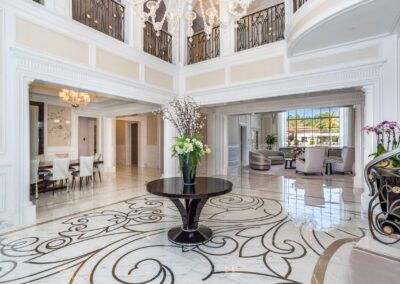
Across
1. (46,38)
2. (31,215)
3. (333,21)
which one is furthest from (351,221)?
(46,38)

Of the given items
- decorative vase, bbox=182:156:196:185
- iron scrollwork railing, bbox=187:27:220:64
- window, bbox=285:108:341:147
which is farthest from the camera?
window, bbox=285:108:341:147

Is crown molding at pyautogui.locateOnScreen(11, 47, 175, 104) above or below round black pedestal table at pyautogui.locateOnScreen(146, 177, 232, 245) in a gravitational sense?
above

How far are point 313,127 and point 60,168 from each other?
15582mm

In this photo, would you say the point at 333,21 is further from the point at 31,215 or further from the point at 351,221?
the point at 31,215

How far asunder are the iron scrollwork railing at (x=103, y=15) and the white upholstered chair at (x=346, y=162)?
8876 millimetres

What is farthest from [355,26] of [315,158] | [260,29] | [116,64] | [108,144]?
[108,144]

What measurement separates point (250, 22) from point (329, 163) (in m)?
6.53

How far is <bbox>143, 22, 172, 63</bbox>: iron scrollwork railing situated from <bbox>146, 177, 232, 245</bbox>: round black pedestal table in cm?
436

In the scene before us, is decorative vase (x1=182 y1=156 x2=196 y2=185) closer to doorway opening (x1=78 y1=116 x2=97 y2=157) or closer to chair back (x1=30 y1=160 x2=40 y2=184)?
chair back (x1=30 y1=160 x2=40 y2=184)

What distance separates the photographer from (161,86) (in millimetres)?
6211

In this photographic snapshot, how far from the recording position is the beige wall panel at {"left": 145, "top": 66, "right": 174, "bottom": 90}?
19.2ft

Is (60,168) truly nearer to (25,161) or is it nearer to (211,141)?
(25,161)

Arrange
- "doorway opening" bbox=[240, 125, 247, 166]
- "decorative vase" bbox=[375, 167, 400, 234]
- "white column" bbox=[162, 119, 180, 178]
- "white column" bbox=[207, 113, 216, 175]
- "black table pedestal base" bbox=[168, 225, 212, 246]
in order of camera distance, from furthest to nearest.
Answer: "doorway opening" bbox=[240, 125, 247, 166], "white column" bbox=[207, 113, 216, 175], "white column" bbox=[162, 119, 180, 178], "black table pedestal base" bbox=[168, 225, 212, 246], "decorative vase" bbox=[375, 167, 400, 234]


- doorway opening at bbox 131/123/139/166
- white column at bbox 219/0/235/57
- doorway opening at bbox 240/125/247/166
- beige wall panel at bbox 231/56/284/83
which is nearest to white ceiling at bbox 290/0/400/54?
beige wall panel at bbox 231/56/284/83
